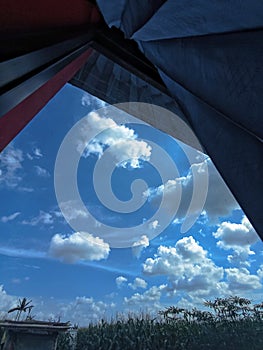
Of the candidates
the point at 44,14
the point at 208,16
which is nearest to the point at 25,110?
the point at 44,14

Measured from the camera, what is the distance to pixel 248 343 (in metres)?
6.09

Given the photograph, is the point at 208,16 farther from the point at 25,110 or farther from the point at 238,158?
the point at 25,110

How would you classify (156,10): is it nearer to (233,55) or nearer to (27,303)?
(233,55)

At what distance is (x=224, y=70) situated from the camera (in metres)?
0.45

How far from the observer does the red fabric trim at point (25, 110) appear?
4.25 feet

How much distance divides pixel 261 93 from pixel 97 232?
5.00m

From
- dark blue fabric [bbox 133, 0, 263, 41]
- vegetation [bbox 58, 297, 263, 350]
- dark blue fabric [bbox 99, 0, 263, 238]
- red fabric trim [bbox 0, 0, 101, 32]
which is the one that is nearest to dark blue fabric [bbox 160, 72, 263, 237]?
dark blue fabric [bbox 99, 0, 263, 238]

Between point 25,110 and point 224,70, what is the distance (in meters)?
1.30

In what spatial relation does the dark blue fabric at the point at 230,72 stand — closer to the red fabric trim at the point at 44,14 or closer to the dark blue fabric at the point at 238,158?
the dark blue fabric at the point at 238,158

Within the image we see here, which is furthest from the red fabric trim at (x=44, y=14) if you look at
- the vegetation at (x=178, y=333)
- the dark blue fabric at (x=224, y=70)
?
the vegetation at (x=178, y=333)

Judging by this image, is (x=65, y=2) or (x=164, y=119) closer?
(x=65, y=2)

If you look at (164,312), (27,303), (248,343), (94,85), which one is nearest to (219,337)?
(248,343)

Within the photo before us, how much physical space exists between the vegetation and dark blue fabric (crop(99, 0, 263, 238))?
21.5 feet

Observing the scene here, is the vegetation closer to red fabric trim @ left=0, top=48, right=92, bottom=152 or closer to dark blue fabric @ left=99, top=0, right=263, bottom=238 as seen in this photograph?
red fabric trim @ left=0, top=48, right=92, bottom=152
